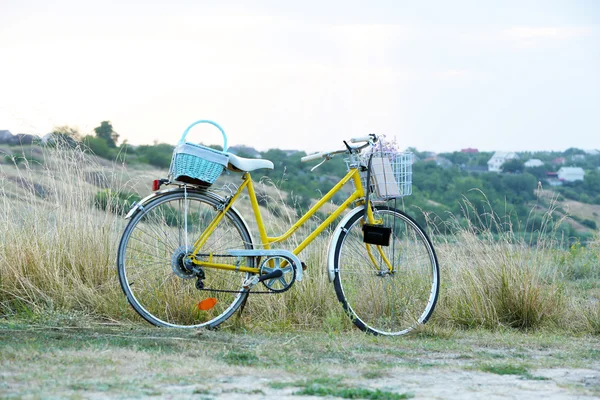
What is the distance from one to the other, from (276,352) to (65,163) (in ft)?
9.89

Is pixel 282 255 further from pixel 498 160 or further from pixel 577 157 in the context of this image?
pixel 577 157

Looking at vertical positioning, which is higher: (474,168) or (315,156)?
(474,168)

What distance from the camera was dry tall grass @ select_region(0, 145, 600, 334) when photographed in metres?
5.75

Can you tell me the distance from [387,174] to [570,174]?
25665 millimetres

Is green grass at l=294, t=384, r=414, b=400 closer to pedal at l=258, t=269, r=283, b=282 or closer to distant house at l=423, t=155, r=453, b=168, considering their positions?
pedal at l=258, t=269, r=283, b=282

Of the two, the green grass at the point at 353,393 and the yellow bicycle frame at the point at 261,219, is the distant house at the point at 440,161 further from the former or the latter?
the green grass at the point at 353,393

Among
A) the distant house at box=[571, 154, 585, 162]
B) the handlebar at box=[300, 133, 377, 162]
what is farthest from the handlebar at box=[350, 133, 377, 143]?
the distant house at box=[571, 154, 585, 162]

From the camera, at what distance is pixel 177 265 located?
5270 millimetres

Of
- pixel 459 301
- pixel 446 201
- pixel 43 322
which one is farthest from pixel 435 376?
pixel 446 201

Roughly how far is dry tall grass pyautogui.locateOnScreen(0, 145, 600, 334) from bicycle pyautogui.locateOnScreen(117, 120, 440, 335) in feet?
0.80

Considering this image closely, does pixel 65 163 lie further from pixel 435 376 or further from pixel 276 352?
pixel 435 376

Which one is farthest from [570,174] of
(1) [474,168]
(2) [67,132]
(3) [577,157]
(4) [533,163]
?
(2) [67,132]

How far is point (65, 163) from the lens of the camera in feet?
21.4

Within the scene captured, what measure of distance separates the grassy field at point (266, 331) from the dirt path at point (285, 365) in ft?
0.04
